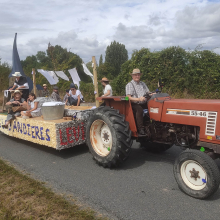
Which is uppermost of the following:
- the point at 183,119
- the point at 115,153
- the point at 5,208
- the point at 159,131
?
the point at 183,119

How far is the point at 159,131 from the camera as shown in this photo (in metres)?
4.15

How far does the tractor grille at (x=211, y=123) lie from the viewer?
3.19m

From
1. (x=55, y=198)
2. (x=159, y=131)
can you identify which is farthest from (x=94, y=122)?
(x=55, y=198)

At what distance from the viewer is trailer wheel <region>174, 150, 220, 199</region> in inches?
115

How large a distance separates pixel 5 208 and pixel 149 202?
1833 millimetres

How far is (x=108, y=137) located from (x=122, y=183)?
1.01 m

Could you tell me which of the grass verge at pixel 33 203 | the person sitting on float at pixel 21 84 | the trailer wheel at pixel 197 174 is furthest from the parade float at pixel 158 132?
the person sitting on float at pixel 21 84

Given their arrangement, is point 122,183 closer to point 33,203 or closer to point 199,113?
point 33,203

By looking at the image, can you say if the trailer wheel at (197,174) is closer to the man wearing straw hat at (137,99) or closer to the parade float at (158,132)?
the parade float at (158,132)

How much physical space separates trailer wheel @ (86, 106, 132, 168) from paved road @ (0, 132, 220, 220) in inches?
9.7

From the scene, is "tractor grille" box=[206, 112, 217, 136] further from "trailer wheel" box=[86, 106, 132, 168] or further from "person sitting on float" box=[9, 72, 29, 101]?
"person sitting on float" box=[9, 72, 29, 101]

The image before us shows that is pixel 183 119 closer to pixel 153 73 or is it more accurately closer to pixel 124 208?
pixel 124 208

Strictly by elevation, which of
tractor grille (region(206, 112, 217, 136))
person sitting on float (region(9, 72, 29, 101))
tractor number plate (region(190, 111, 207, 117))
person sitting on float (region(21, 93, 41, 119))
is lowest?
person sitting on float (region(21, 93, 41, 119))

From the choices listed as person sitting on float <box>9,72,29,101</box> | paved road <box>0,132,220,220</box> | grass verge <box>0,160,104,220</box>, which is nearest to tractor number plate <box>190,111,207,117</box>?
paved road <box>0,132,220,220</box>
